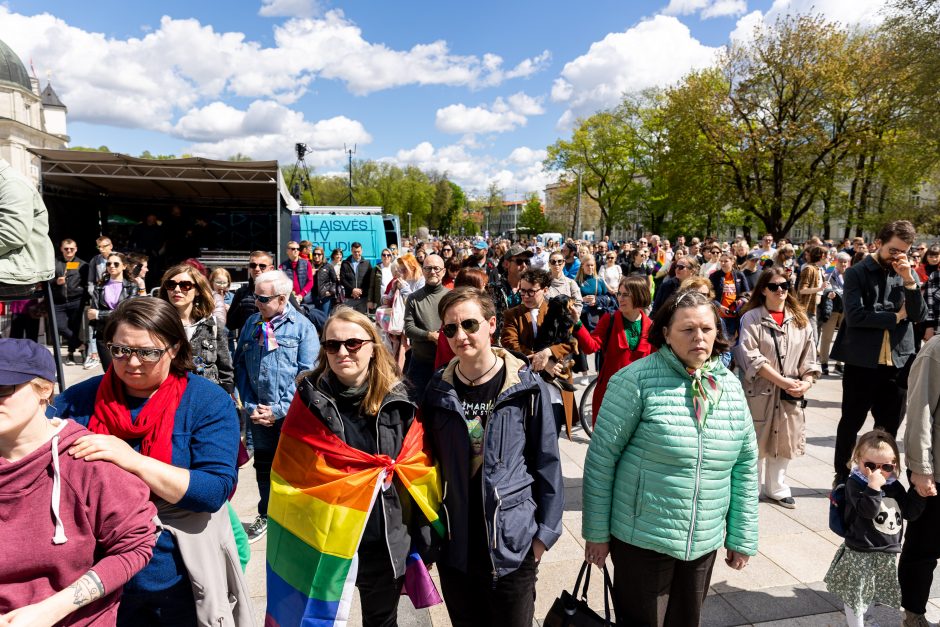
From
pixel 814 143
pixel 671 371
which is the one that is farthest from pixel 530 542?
pixel 814 143

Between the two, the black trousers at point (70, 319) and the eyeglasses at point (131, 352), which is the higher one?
the eyeglasses at point (131, 352)

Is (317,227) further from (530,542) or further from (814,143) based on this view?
(814,143)

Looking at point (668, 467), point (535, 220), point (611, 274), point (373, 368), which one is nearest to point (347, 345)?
point (373, 368)

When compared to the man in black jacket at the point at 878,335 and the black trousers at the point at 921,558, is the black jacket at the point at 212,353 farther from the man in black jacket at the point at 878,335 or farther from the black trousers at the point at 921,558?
the man in black jacket at the point at 878,335

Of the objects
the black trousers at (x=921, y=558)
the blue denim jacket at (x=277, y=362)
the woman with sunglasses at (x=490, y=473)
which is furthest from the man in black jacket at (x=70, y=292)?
the black trousers at (x=921, y=558)

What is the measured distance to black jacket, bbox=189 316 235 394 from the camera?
3656 millimetres

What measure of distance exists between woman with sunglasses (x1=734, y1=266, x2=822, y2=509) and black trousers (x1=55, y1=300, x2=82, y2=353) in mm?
9309

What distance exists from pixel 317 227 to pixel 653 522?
541 inches

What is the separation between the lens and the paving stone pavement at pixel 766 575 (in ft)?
10.0

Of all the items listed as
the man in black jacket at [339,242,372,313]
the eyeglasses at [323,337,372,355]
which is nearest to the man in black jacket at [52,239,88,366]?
the man in black jacket at [339,242,372,313]

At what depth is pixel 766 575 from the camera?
3453 mm

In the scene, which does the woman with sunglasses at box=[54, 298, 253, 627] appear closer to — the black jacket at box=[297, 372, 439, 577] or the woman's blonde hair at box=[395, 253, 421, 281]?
the black jacket at box=[297, 372, 439, 577]

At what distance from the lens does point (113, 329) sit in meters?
2.00

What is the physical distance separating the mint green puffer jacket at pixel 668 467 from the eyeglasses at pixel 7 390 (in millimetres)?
1958
